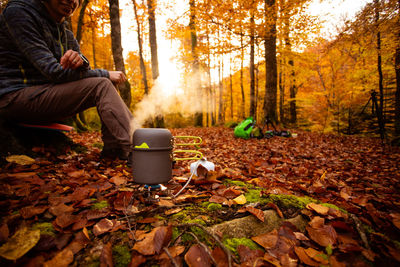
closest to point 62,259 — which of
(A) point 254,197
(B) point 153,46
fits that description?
(A) point 254,197

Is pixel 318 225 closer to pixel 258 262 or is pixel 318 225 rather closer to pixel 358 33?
pixel 258 262

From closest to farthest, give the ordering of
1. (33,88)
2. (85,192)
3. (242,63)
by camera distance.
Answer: (85,192)
(33,88)
(242,63)

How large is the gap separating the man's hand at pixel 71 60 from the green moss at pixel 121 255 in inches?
65.3

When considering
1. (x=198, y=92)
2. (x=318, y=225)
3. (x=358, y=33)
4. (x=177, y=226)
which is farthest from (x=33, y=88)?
(x=198, y=92)

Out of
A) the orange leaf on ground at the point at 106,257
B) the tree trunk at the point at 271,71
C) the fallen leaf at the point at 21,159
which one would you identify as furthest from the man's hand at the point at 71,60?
the tree trunk at the point at 271,71

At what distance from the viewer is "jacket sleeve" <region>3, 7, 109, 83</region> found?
1.64 metres

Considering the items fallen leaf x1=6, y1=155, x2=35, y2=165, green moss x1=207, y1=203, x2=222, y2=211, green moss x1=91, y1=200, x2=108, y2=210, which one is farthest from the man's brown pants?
green moss x1=207, y1=203, x2=222, y2=211

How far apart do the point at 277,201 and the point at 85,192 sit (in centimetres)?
139

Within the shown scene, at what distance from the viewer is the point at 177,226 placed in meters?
1.00

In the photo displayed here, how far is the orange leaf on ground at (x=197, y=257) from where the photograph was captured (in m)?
0.80

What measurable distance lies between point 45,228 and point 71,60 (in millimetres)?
1450

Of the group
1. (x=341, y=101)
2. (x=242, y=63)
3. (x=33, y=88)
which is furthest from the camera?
(x=242, y=63)

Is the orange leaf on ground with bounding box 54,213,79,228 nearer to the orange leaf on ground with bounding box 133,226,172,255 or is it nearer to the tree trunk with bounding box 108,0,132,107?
the orange leaf on ground with bounding box 133,226,172,255

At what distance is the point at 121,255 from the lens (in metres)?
0.83
